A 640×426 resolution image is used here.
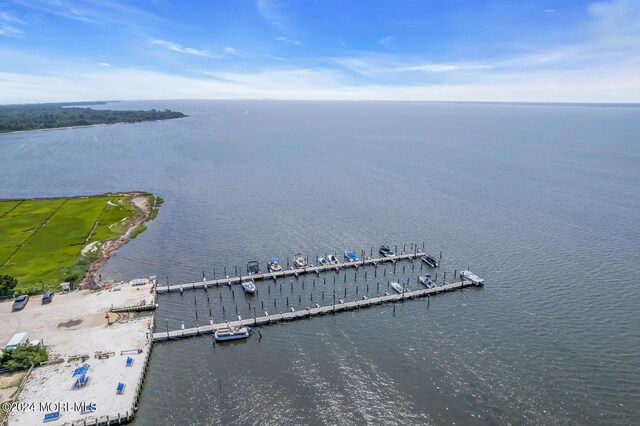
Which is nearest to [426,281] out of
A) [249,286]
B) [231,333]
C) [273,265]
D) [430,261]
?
[430,261]

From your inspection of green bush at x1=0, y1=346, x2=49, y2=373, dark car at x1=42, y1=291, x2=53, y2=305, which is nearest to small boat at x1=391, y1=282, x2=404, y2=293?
green bush at x1=0, y1=346, x2=49, y2=373

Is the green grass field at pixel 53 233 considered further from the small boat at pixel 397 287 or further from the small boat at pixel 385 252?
the small boat at pixel 385 252

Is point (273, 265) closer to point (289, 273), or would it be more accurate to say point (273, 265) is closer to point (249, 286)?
point (289, 273)

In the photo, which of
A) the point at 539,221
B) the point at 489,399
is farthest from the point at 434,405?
the point at 539,221

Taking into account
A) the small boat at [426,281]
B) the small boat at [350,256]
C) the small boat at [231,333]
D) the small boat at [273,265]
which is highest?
the small boat at [350,256]

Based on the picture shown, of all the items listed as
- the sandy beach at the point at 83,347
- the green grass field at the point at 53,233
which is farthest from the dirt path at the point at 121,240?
the sandy beach at the point at 83,347

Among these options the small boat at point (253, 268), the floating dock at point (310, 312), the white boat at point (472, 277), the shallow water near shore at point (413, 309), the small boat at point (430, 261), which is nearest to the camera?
the shallow water near shore at point (413, 309)

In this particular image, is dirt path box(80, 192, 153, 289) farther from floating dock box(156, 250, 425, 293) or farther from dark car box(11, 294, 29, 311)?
floating dock box(156, 250, 425, 293)
